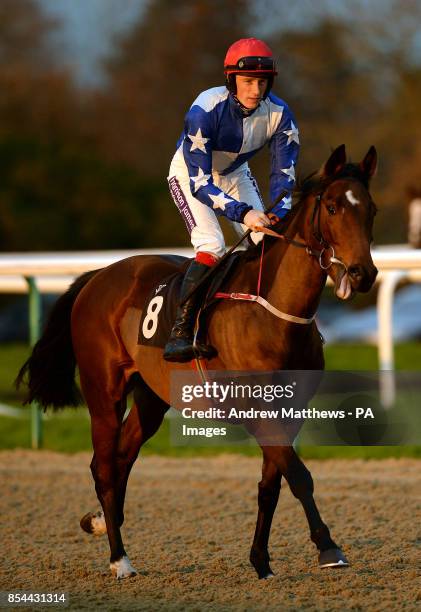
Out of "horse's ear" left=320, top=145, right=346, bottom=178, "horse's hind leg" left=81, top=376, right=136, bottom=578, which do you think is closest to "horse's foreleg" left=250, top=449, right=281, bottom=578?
"horse's hind leg" left=81, top=376, right=136, bottom=578

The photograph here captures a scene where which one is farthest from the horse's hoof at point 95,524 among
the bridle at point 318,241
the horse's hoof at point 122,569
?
the bridle at point 318,241

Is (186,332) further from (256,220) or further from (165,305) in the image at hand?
(256,220)

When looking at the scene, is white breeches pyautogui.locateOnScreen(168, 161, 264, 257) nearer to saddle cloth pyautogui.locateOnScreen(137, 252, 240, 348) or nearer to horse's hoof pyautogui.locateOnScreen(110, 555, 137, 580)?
saddle cloth pyautogui.locateOnScreen(137, 252, 240, 348)

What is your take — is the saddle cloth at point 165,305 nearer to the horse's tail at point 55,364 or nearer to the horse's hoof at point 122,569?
the horse's tail at point 55,364

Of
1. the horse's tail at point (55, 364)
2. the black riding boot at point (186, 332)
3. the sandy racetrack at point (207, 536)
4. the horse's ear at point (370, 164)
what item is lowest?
the sandy racetrack at point (207, 536)

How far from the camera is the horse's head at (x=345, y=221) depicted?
378 cm

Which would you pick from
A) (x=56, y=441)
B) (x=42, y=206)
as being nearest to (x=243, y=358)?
(x=56, y=441)

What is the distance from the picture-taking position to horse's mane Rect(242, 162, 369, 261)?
3.96m

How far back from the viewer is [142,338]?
15.6ft

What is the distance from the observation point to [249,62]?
4371 mm

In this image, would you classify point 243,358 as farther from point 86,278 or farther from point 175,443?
point 86,278

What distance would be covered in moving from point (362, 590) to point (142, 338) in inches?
57.7

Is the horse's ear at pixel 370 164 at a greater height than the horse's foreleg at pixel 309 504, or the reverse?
the horse's ear at pixel 370 164

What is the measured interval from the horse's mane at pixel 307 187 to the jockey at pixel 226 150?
3.0 inches
